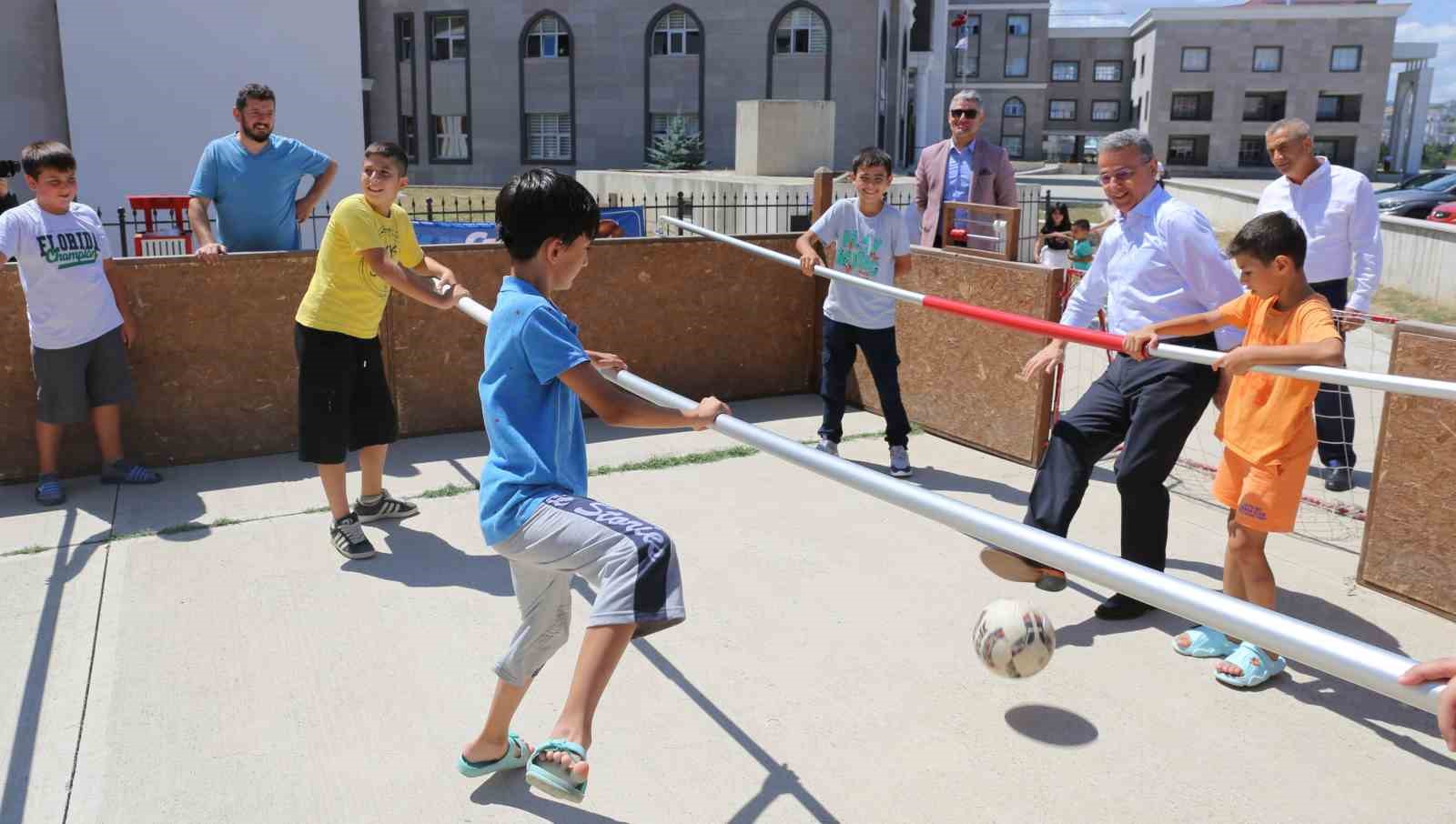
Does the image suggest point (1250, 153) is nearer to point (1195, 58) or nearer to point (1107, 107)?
point (1195, 58)

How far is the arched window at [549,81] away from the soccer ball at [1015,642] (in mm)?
43501

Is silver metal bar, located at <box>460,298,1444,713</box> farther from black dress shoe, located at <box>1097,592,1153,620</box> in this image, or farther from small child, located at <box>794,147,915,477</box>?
small child, located at <box>794,147,915,477</box>

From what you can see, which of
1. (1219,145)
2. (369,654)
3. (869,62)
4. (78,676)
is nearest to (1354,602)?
(369,654)

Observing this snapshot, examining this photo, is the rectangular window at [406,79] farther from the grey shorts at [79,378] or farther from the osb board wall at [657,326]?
the grey shorts at [79,378]

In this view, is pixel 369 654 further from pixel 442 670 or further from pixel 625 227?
pixel 625 227

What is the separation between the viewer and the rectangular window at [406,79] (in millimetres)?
47750

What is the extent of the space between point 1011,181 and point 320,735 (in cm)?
610

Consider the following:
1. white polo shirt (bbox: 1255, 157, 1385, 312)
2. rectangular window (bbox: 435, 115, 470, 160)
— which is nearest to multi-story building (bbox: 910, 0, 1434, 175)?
rectangular window (bbox: 435, 115, 470, 160)

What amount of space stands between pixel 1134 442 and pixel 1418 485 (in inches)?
50.3

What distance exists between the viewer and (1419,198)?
2811cm

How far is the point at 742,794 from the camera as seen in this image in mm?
3516

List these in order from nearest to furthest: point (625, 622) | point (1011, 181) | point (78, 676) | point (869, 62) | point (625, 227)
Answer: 1. point (625, 622)
2. point (78, 676)
3. point (1011, 181)
4. point (625, 227)
5. point (869, 62)

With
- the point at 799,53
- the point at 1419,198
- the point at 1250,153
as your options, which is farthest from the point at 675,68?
the point at 1250,153

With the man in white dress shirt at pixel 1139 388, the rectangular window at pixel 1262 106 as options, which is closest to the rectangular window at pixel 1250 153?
the rectangular window at pixel 1262 106
